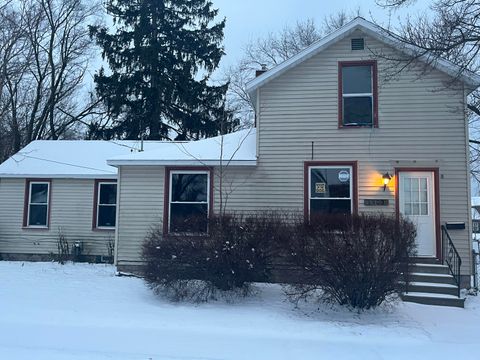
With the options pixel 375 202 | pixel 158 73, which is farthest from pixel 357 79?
pixel 158 73

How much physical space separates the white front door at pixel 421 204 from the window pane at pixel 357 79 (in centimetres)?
239

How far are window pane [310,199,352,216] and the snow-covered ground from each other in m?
2.76

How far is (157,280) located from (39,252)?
887 cm

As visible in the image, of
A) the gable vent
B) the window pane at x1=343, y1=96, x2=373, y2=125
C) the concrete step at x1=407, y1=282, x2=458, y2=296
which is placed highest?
the gable vent

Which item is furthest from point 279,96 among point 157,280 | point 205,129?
point 205,129

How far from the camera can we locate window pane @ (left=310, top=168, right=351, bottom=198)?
11.5m

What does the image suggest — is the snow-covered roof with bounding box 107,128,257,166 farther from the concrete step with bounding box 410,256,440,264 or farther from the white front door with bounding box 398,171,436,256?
the concrete step with bounding box 410,256,440,264

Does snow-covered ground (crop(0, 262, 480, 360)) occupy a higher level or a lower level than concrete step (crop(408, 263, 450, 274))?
lower

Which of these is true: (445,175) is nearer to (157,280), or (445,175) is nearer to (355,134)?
(355,134)

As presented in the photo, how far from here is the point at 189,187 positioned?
12.1 m

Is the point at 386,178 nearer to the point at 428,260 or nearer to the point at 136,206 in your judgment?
the point at 428,260

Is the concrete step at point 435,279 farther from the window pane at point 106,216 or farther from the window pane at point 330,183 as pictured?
the window pane at point 106,216

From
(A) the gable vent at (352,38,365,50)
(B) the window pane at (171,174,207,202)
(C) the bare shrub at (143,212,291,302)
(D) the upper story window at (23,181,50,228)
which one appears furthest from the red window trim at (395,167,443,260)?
(D) the upper story window at (23,181,50,228)

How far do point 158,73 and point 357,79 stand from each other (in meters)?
16.5
